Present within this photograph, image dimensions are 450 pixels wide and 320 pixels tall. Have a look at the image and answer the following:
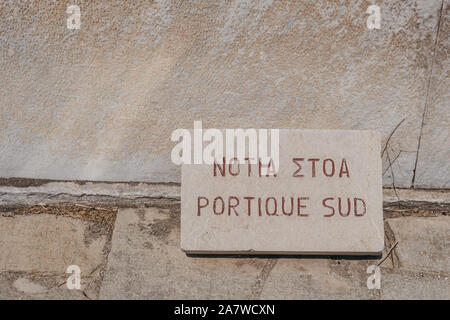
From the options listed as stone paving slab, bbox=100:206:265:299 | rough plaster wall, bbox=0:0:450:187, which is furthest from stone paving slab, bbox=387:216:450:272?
stone paving slab, bbox=100:206:265:299

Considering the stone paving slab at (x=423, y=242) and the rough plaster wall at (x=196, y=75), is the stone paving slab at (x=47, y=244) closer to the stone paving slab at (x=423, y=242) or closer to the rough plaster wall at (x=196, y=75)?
the rough plaster wall at (x=196, y=75)

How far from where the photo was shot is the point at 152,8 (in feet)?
4.64

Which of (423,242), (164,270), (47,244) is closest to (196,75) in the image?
(164,270)

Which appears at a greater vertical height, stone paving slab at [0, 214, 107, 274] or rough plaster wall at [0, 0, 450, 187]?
rough plaster wall at [0, 0, 450, 187]

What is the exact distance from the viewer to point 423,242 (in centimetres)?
155

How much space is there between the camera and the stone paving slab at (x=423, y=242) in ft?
4.95

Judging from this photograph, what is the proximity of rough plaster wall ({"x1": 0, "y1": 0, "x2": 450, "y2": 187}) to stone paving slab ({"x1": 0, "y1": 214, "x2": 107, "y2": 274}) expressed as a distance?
0.23 meters

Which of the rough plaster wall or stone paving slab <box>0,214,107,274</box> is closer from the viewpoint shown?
the rough plaster wall

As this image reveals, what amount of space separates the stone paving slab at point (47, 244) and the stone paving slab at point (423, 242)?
1095mm

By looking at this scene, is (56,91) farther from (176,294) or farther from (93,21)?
(176,294)

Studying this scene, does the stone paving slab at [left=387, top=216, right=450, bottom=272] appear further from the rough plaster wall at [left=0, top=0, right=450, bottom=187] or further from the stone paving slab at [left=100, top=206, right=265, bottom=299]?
the stone paving slab at [left=100, top=206, right=265, bottom=299]

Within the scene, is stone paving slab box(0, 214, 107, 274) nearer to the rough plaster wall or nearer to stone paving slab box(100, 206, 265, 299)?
stone paving slab box(100, 206, 265, 299)

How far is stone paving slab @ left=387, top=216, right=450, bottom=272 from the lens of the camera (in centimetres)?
151

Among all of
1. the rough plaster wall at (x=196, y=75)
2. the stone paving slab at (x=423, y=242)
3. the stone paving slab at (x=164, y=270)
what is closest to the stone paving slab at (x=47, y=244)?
the stone paving slab at (x=164, y=270)
